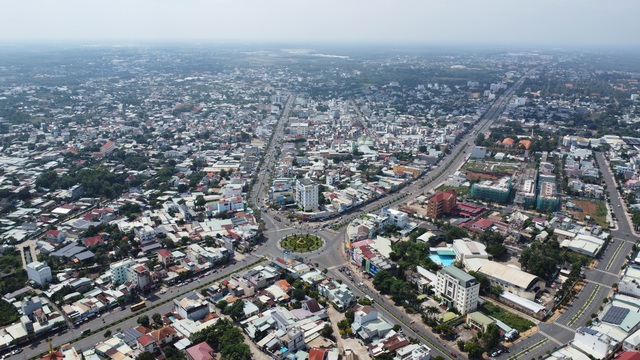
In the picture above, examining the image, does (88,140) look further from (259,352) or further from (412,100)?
(412,100)

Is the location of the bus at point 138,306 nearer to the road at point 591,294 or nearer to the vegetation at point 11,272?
the vegetation at point 11,272

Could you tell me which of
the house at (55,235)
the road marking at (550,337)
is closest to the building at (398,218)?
the road marking at (550,337)

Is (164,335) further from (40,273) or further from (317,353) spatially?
(40,273)

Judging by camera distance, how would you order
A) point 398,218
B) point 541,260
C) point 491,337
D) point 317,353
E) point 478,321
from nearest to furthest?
1. point 317,353
2. point 491,337
3. point 478,321
4. point 541,260
5. point 398,218

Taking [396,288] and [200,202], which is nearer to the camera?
[396,288]

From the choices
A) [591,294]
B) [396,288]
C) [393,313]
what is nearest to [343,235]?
[396,288]
